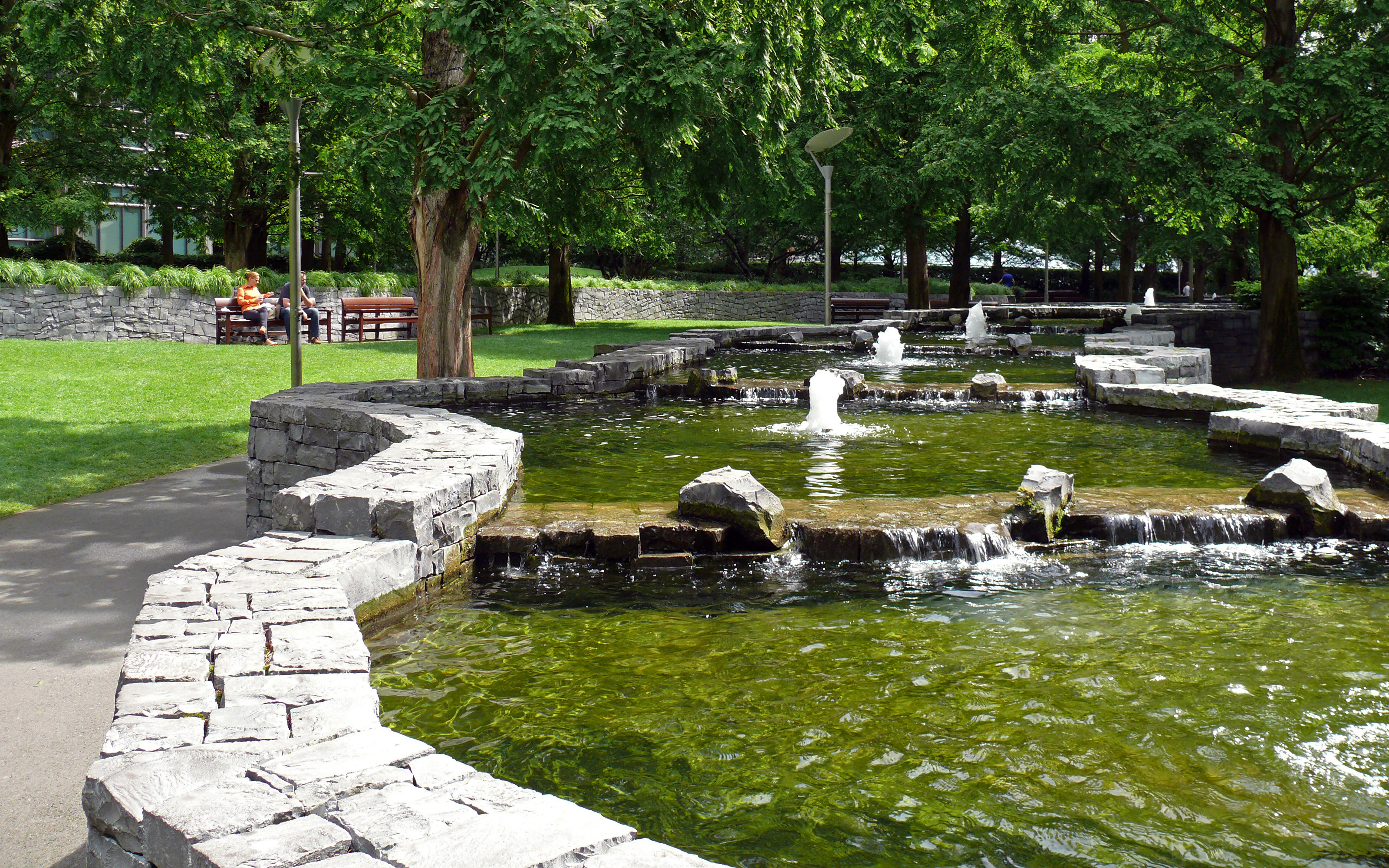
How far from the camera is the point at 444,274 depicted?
12883mm

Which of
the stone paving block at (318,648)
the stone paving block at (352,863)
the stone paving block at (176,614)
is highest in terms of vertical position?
the stone paving block at (176,614)

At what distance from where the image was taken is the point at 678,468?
358 inches

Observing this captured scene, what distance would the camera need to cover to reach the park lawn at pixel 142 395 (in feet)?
33.4

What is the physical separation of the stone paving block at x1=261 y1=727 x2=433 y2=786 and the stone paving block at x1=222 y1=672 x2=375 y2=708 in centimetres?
36

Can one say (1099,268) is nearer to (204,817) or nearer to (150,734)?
(150,734)

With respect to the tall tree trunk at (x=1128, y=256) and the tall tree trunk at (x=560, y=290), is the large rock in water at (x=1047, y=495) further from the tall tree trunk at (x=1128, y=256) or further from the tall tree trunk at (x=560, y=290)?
the tall tree trunk at (x=1128, y=256)

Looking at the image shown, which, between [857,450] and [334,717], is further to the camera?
[857,450]

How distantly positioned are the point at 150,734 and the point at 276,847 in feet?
3.07

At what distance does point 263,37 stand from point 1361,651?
11778mm

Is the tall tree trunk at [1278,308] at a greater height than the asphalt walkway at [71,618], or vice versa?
the tall tree trunk at [1278,308]

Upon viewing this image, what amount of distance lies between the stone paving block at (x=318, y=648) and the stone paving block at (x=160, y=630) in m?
0.34

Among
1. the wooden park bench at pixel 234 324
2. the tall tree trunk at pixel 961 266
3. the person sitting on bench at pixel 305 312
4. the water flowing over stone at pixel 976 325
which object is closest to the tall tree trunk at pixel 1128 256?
the tall tree trunk at pixel 961 266

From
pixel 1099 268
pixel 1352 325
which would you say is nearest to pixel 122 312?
pixel 1352 325

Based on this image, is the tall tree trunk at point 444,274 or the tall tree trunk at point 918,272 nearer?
the tall tree trunk at point 444,274
